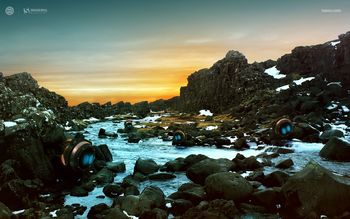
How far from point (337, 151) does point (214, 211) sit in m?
17.4

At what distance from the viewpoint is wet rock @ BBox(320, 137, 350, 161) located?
28250mm

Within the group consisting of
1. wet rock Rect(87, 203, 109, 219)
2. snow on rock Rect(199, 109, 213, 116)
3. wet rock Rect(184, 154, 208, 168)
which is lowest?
snow on rock Rect(199, 109, 213, 116)

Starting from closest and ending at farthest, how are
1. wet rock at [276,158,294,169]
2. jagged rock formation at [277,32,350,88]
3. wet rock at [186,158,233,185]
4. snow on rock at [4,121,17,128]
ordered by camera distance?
snow on rock at [4,121,17,128]
wet rock at [186,158,233,185]
wet rock at [276,158,294,169]
jagged rock formation at [277,32,350,88]

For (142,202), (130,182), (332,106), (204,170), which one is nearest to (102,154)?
(130,182)

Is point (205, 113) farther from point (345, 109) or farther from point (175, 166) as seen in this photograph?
point (175, 166)

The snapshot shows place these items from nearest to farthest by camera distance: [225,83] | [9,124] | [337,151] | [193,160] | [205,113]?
[9,124] < [193,160] < [337,151] < [225,83] < [205,113]

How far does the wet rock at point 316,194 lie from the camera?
15.8 metres

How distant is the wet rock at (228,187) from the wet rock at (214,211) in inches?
66.3

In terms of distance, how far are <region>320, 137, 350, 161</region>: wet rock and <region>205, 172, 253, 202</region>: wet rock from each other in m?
13.2

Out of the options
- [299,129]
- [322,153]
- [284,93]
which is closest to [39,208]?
[322,153]

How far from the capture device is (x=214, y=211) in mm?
15516

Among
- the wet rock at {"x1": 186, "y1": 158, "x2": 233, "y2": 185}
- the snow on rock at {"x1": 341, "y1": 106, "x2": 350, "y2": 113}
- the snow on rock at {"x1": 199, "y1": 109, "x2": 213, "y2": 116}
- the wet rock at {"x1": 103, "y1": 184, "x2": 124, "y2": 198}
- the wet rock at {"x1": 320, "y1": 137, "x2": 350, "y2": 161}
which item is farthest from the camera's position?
the snow on rock at {"x1": 199, "y1": 109, "x2": 213, "y2": 116}

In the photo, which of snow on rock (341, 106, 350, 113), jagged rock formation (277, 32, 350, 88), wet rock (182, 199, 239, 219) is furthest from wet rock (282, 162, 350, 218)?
jagged rock formation (277, 32, 350, 88)

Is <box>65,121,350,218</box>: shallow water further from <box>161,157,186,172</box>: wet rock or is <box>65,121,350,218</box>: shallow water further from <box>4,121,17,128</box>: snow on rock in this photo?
<box>4,121,17,128</box>: snow on rock
